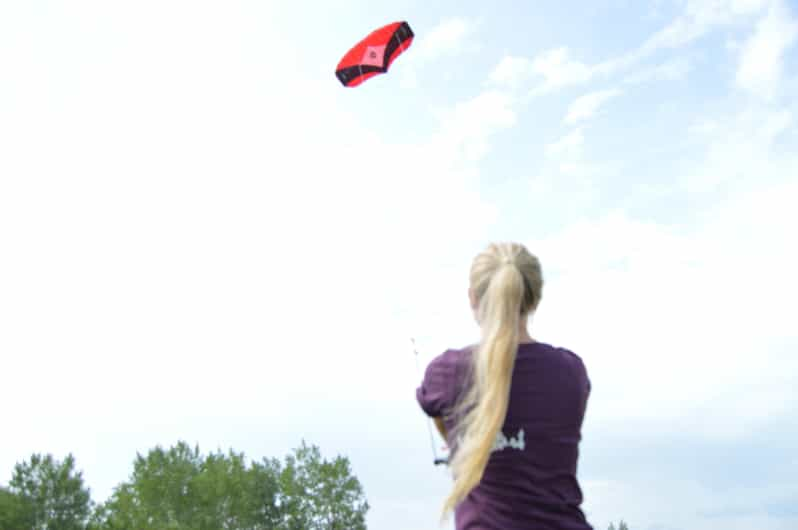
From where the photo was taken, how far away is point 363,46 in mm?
20750

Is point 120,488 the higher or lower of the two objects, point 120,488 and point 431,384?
the higher

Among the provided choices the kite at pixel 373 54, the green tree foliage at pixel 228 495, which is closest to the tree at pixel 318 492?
the green tree foliage at pixel 228 495

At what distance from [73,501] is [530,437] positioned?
61010 mm

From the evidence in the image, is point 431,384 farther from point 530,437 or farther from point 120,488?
point 120,488

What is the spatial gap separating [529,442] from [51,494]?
61138mm

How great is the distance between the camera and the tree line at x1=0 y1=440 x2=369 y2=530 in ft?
191

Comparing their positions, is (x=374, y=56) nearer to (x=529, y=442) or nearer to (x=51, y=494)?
(x=529, y=442)

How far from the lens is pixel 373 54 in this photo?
68.0 ft

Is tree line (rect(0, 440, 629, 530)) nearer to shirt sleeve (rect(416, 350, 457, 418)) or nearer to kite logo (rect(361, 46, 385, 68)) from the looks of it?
kite logo (rect(361, 46, 385, 68))

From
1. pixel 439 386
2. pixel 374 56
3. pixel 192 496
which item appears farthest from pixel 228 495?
pixel 439 386

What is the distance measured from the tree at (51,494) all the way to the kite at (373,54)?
47.1 meters

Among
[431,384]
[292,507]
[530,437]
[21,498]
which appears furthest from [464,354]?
[292,507]

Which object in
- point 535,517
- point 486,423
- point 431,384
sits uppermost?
point 431,384

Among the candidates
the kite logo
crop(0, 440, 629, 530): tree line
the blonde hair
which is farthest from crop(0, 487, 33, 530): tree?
the blonde hair
